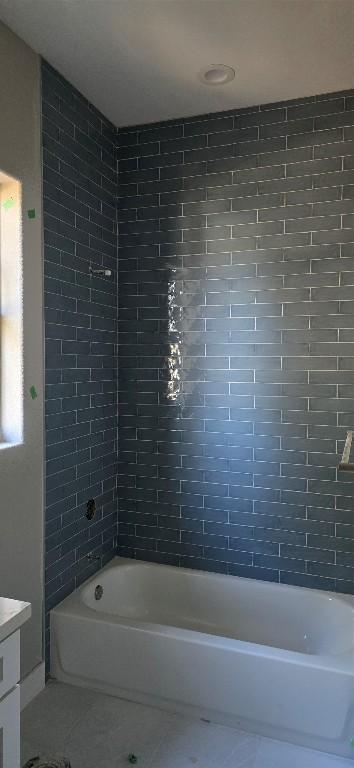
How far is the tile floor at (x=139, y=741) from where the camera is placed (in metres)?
2.00

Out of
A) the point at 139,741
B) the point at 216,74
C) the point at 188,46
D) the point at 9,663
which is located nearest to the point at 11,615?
the point at 9,663

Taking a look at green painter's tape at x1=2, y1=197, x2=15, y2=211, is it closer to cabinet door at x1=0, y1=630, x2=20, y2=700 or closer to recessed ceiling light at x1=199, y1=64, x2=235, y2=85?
recessed ceiling light at x1=199, y1=64, x2=235, y2=85

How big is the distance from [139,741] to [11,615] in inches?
49.7

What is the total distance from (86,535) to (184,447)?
0.72 metres

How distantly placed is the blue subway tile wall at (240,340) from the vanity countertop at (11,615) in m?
1.69

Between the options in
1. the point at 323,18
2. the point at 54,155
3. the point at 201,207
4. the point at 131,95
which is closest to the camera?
the point at 323,18

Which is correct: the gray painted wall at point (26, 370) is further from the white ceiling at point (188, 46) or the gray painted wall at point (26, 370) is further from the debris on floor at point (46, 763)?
the debris on floor at point (46, 763)

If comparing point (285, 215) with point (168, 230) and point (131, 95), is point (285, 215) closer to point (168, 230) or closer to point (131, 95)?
point (168, 230)

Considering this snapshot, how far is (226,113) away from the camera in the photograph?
279 centimetres

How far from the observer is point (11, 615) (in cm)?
125

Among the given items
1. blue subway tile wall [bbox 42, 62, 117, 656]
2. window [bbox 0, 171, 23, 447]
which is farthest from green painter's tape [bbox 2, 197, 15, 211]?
blue subway tile wall [bbox 42, 62, 117, 656]

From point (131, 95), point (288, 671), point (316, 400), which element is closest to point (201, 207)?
point (131, 95)

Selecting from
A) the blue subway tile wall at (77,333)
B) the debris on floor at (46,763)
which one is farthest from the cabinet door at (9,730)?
the blue subway tile wall at (77,333)

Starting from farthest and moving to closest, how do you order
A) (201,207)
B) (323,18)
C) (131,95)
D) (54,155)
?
(201,207)
(131,95)
(54,155)
(323,18)
